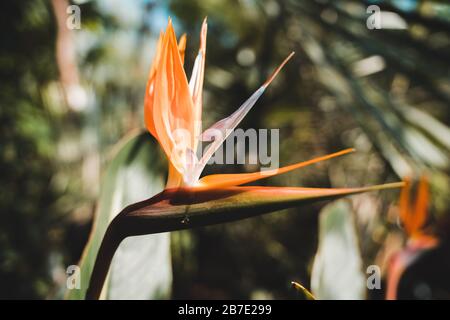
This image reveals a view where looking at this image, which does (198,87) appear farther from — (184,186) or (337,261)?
(337,261)

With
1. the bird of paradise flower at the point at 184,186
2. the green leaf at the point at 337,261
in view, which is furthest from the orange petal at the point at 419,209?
the bird of paradise flower at the point at 184,186

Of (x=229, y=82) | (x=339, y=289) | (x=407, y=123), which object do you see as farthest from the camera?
(x=229, y=82)

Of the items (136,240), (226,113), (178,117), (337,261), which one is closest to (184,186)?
(178,117)

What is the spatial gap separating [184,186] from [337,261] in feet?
1.29

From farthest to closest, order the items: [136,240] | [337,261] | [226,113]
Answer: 1. [226,113]
2. [337,261]
3. [136,240]

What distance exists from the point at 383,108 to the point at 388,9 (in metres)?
0.39

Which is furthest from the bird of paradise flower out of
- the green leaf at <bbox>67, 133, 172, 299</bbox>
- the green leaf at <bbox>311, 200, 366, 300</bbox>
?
the green leaf at <bbox>311, 200, 366, 300</bbox>

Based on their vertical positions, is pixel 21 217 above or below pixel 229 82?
below

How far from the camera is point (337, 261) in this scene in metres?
0.66

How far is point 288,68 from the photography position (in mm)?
1668

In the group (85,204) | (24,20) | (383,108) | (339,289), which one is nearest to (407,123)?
(383,108)

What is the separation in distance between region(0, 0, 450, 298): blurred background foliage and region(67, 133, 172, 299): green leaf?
334 mm

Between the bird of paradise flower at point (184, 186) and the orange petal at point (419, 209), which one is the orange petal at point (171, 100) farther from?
the orange petal at point (419, 209)

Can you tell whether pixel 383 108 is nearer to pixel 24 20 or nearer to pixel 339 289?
pixel 339 289
